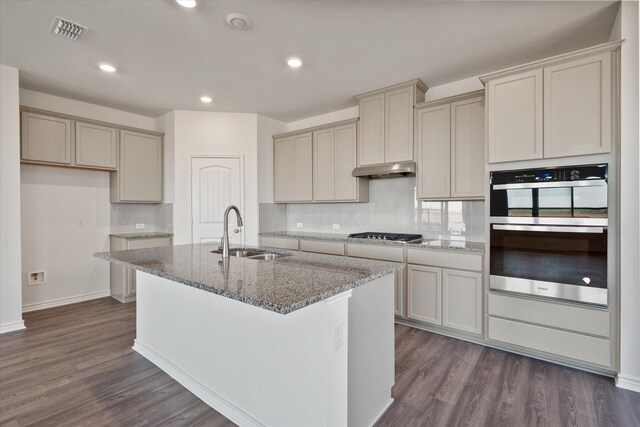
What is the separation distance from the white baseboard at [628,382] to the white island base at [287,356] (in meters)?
1.62

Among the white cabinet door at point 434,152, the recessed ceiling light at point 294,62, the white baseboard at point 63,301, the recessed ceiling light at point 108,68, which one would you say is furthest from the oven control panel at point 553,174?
the white baseboard at point 63,301

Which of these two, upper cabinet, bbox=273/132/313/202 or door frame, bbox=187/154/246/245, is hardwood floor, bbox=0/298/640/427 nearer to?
door frame, bbox=187/154/246/245

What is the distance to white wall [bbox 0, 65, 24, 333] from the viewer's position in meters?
3.16

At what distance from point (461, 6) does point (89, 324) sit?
14.8 ft

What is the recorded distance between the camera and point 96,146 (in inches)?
162

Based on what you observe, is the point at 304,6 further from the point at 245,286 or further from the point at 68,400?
the point at 68,400

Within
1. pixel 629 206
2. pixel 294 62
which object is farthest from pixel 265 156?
pixel 629 206

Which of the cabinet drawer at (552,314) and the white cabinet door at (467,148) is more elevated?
the white cabinet door at (467,148)

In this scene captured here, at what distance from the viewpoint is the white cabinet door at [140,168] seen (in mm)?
4371

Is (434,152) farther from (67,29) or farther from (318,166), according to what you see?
(67,29)

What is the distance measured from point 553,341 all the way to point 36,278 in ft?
17.9

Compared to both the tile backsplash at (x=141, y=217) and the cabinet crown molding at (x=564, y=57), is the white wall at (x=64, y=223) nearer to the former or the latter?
the tile backsplash at (x=141, y=217)

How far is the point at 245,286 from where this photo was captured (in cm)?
143

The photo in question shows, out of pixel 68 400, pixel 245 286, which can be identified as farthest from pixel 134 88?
pixel 245 286
